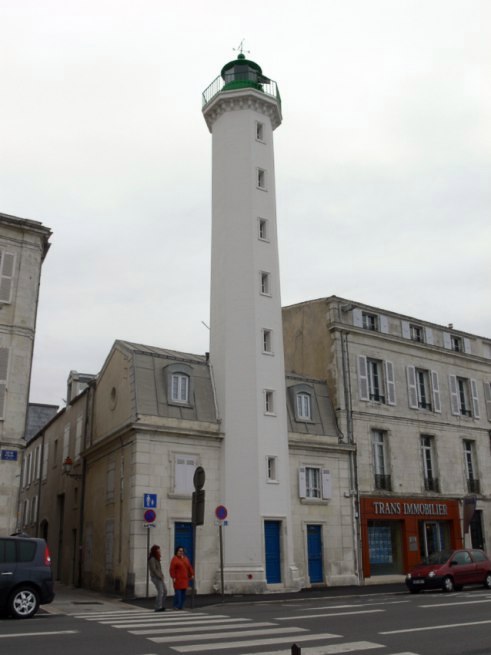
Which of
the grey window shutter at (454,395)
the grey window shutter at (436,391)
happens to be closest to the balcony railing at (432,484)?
the grey window shutter at (436,391)

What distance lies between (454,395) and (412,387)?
3153 mm

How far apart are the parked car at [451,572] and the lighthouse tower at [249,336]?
4615 millimetres

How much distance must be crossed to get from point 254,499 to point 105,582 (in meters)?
6.00

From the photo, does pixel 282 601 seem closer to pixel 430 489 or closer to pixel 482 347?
pixel 430 489

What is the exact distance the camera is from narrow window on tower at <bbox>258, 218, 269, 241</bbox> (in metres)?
26.8

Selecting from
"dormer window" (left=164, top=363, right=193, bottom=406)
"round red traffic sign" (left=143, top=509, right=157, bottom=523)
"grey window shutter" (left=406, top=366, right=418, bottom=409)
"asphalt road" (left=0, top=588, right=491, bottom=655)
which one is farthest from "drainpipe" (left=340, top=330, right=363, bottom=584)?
"asphalt road" (left=0, top=588, right=491, bottom=655)

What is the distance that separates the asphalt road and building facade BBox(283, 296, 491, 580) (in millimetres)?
13091

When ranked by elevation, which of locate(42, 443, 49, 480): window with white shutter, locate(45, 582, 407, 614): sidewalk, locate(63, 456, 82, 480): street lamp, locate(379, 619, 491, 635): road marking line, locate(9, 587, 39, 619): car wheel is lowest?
locate(45, 582, 407, 614): sidewalk

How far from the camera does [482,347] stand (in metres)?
35.5

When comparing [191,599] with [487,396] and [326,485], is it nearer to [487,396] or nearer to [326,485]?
[326,485]

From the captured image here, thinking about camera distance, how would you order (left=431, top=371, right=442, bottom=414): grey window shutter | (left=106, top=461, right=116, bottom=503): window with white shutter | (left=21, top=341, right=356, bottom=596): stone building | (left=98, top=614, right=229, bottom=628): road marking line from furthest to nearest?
(left=431, top=371, right=442, bottom=414): grey window shutter
(left=106, top=461, right=116, bottom=503): window with white shutter
(left=21, top=341, right=356, bottom=596): stone building
(left=98, top=614, right=229, bottom=628): road marking line

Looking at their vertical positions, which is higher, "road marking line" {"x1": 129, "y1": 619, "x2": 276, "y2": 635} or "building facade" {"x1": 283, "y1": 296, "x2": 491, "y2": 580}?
"building facade" {"x1": 283, "y1": 296, "x2": 491, "y2": 580}

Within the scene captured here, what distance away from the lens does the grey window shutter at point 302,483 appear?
84.2 ft

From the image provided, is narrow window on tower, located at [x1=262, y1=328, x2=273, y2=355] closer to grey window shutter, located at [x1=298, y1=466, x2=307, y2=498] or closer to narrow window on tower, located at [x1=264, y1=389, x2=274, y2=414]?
narrow window on tower, located at [x1=264, y1=389, x2=274, y2=414]
